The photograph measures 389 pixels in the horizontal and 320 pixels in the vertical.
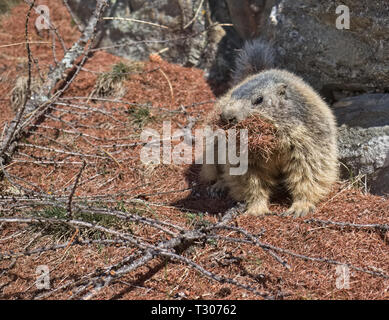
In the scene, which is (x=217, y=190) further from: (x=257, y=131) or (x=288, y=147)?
(x=257, y=131)

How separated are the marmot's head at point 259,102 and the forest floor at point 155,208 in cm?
118

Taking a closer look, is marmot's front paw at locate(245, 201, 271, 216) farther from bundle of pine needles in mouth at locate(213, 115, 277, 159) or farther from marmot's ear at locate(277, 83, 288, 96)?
marmot's ear at locate(277, 83, 288, 96)

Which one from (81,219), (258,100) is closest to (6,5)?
(81,219)

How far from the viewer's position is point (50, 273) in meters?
3.75

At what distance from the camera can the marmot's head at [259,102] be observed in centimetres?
430

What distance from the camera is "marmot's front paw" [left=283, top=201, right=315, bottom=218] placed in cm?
461

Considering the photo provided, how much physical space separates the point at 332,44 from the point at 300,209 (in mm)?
2677

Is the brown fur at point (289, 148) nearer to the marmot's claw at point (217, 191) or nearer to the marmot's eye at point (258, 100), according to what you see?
the marmot's eye at point (258, 100)

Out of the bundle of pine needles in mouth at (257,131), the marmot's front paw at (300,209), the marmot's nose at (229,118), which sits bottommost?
the marmot's front paw at (300,209)

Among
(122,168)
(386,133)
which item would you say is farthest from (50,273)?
(386,133)

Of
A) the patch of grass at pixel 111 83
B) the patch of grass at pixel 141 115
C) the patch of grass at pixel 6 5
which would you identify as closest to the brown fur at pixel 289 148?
the patch of grass at pixel 141 115

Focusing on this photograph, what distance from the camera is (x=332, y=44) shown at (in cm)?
591

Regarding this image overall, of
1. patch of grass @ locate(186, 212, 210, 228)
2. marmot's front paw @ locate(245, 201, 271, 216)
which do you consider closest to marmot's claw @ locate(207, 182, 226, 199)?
marmot's front paw @ locate(245, 201, 271, 216)
